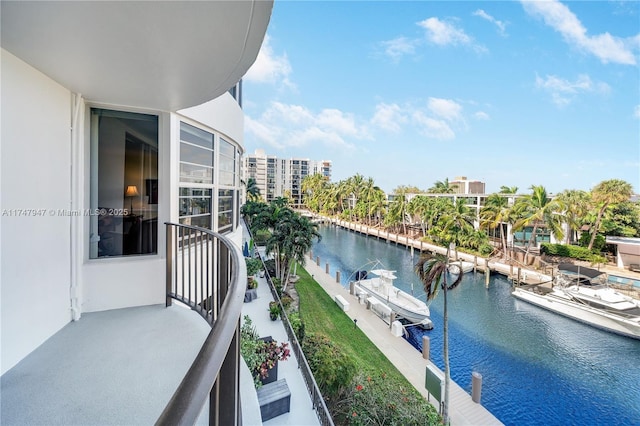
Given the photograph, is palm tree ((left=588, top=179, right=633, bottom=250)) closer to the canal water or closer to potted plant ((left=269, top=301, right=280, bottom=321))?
the canal water

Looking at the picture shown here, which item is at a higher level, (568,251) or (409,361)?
(568,251)

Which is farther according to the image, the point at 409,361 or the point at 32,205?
the point at 409,361

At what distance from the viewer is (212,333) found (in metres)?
0.71

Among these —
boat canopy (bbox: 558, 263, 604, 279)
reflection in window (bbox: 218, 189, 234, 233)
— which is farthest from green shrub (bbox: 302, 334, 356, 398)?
boat canopy (bbox: 558, 263, 604, 279)

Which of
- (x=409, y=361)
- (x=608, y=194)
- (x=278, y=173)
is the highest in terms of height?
(x=278, y=173)

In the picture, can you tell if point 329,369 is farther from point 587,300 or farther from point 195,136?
point 587,300

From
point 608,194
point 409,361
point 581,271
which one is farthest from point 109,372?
point 608,194

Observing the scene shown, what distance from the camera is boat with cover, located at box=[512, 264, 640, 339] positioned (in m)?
13.1

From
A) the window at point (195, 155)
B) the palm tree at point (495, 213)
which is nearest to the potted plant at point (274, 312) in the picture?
the window at point (195, 155)

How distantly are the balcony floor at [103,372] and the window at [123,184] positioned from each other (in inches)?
32.9

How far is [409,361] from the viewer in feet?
32.8

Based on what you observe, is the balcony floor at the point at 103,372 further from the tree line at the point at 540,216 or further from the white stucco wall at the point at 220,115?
the tree line at the point at 540,216

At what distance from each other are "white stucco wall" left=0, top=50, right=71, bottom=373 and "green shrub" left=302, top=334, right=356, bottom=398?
5.29 metres

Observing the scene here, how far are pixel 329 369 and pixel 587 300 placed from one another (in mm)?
15645
